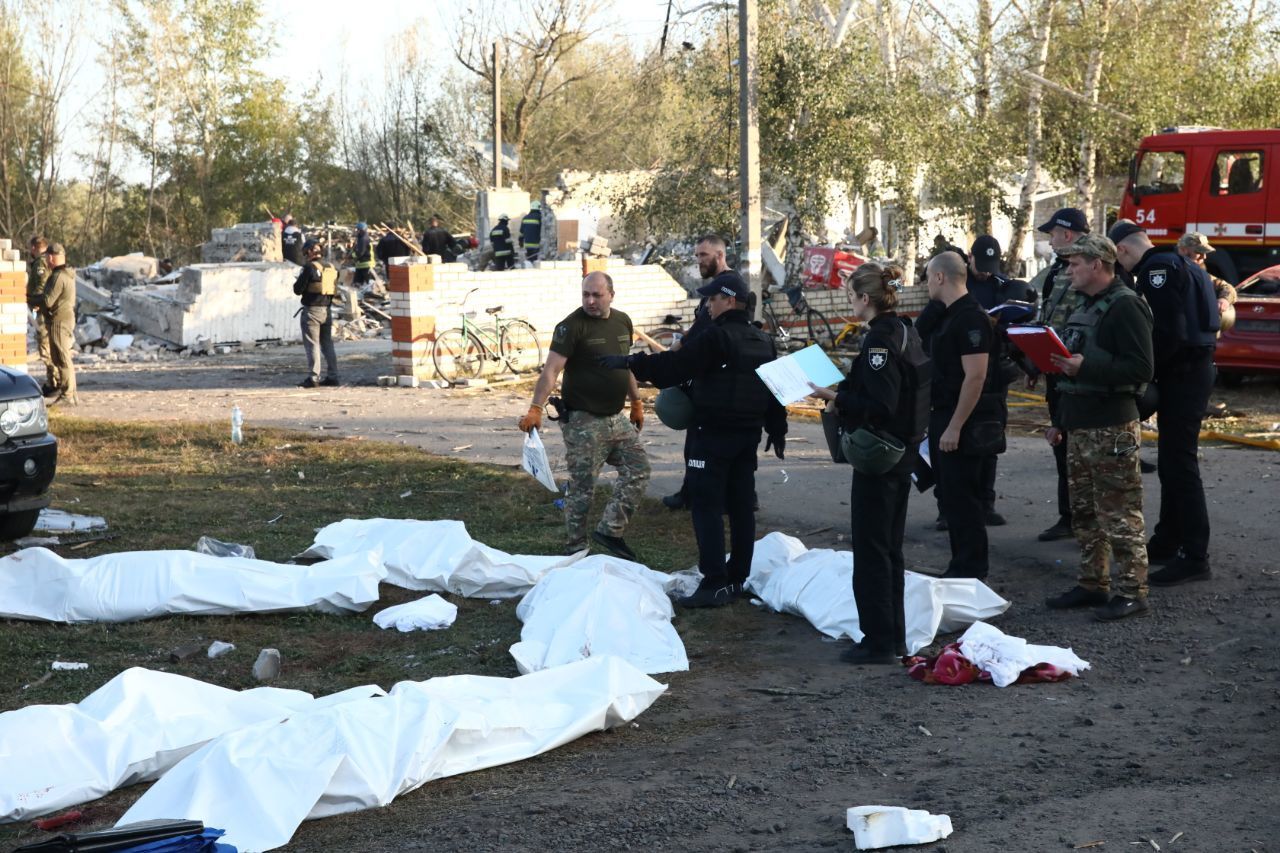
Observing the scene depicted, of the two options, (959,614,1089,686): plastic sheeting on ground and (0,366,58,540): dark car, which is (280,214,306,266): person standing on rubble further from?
(959,614,1089,686): plastic sheeting on ground

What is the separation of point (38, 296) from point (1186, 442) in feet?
43.2

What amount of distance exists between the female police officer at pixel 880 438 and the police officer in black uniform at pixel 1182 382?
186 cm

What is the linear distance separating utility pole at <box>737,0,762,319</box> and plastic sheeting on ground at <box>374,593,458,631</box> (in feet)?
26.7

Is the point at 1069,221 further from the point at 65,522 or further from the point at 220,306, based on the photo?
the point at 220,306

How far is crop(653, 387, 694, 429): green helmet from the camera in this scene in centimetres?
722

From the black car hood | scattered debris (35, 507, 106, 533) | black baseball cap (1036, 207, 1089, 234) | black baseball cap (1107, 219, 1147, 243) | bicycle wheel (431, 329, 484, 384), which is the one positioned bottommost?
scattered debris (35, 507, 106, 533)

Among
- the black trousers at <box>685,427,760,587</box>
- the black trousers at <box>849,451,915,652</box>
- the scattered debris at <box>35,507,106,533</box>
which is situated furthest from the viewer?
the scattered debris at <box>35,507,106,533</box>

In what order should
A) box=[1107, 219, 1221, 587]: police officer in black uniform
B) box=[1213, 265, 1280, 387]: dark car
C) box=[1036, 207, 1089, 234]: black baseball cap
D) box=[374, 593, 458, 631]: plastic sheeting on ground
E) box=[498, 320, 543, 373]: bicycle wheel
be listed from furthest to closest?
box=[498, 320, 543, 373]: bicycle wheel < box=[1213, 265, 1280, 387]: dark car < box=[1036, 207, 1089, 234]: black baseball cap < box=[1107, 219, 1221, 587]: police officer in black uniform < box=[374, 593, 458, 631]: plastic sheeting on ground

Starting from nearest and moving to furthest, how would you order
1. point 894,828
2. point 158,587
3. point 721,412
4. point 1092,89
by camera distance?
point 894,828
point 721,412
point 158,587
point 1092,89

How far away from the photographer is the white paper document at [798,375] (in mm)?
5793

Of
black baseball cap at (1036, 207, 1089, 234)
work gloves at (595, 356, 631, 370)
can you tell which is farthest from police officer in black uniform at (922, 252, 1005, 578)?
work gloves at (595, 356, 631, 370)

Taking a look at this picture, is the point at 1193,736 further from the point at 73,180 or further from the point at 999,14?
the point at 73,180

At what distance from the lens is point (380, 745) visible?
439 cm

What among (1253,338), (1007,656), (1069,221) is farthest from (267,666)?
(1253,338)
